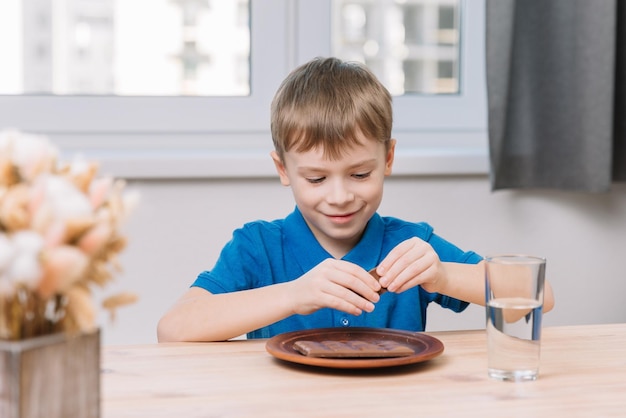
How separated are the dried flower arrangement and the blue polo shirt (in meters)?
0.82

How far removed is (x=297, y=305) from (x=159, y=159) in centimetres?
98

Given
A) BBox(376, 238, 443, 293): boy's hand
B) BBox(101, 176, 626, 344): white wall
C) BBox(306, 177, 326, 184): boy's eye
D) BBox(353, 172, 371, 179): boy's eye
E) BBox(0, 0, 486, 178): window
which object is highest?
BBox(0, 0, 486, 178): window

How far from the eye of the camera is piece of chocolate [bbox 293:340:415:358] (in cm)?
100

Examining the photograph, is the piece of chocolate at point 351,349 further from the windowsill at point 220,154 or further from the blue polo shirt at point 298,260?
the windowsill at point 220,154

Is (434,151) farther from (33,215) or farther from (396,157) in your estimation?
(33,215)

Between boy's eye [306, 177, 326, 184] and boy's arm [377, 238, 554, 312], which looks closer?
boy's arm [377, 238, 554, 312]

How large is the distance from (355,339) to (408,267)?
12cm

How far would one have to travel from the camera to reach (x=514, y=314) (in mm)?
956

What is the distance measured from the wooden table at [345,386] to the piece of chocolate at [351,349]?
0.02 meters

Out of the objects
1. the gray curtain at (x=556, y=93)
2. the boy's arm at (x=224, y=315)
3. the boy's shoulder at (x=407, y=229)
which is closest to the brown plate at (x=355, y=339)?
the boy's arm at (x=224, y=315)

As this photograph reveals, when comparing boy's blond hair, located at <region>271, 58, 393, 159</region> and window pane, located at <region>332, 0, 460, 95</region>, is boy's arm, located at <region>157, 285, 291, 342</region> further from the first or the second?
→ window pane, located at <region>332, 0, 460, 95</region>

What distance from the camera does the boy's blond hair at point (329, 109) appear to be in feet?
4.67

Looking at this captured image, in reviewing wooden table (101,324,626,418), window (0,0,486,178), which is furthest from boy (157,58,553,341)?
window (0,0,486,178)

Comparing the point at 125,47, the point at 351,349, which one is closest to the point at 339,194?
the point at 351,349
